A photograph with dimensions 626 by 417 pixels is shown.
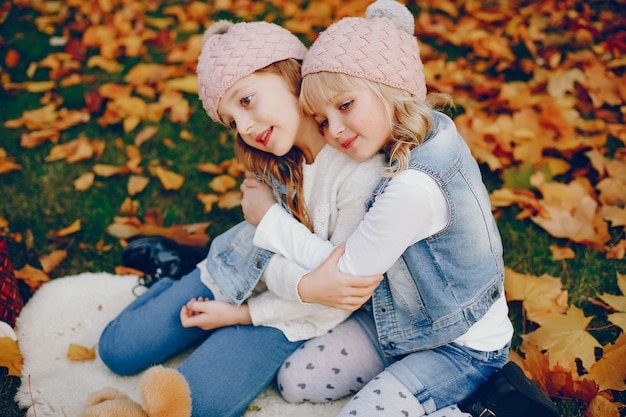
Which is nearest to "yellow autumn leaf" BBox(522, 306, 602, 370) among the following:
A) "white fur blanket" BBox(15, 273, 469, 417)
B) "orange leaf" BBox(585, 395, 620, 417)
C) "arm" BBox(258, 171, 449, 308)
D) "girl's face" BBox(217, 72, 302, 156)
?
"orange leaf" BBox(585, 395, 620, 417)

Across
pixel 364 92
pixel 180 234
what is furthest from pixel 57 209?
pixel 364 92

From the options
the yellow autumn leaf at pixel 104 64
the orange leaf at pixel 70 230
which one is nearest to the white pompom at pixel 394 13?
the orange leaf at pixel 70 230

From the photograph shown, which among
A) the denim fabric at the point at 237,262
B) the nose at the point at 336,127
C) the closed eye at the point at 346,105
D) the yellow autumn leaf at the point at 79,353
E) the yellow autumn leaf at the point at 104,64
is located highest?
the closed eye at the point at 346,105

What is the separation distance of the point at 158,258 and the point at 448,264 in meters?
1.21

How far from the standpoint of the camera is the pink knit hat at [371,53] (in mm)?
1478

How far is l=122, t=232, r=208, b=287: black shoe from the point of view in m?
2.18

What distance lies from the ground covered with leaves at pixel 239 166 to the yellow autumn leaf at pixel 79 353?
0.17m

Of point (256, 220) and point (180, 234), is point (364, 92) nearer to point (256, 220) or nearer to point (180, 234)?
point (256, 220)

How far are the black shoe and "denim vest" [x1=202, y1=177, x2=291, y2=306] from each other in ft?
0.77

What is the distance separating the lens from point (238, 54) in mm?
1622

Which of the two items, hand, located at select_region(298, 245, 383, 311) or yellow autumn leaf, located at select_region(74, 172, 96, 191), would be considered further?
yellow autumn leaf, located at select_region(74, 172, 96, 191)

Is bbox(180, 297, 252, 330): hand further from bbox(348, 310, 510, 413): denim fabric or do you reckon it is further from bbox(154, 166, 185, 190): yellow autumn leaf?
bbox(154, 166, 185, 190): yellow autumn leaf

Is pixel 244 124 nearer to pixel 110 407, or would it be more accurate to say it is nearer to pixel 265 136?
pixel 265 136

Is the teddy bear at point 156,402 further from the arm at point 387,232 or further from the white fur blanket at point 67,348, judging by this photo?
the arm at point 387,232
